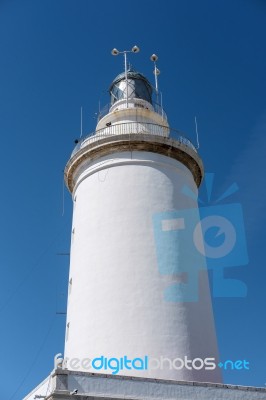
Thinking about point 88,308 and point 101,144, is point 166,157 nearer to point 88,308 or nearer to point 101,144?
point 101,144

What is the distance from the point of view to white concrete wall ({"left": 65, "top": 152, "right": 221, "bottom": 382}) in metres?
13.2

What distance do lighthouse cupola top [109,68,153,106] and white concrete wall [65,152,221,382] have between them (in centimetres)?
481

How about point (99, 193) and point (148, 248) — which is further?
point (99, 193)

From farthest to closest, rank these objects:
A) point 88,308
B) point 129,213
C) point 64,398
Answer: point 129,213 < point 88,308 < point 64,398

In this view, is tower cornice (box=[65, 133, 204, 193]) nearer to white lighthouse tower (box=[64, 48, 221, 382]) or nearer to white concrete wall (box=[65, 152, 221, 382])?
white lighthouse tower (box=[64, 48, 221, 382])

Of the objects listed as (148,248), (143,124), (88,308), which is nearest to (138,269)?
(148,248)

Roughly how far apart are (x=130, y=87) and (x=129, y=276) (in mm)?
9398

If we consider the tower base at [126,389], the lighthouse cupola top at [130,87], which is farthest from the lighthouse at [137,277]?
the lighthouse cupola top at [130,87]

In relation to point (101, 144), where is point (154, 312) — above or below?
below

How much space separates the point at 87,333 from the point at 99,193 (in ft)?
14.5

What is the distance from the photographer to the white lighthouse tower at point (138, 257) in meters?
13.2

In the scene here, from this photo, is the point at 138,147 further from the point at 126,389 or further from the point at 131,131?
the point at 126,389

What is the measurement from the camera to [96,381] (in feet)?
34.7

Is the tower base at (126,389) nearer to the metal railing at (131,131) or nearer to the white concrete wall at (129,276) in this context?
the white concrete wall at (129,276)
